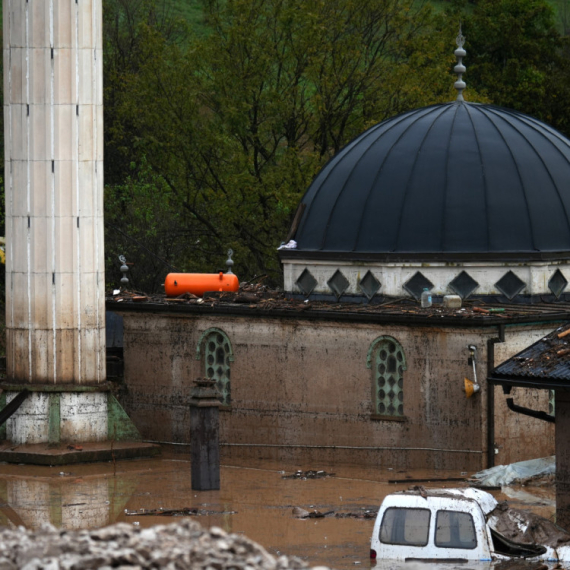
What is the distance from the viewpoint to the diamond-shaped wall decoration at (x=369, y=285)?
26.5 meters

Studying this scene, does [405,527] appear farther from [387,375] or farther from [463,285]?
[463,285]

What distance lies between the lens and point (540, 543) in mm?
17062

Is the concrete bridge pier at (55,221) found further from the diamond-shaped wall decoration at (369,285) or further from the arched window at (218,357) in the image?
the diamond-shaped wall decoration at (369,285)

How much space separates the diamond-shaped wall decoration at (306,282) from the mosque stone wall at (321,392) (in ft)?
5.00

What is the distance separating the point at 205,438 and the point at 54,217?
21.2 feet

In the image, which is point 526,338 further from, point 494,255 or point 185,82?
point 185,82

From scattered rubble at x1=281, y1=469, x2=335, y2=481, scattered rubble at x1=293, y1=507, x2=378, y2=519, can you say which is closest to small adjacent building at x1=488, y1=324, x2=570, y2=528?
scattered rubble at x1=293, y1=507, x2=378, y2=519

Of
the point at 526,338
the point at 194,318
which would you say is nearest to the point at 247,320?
the point at 194,318

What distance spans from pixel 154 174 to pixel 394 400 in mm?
23936

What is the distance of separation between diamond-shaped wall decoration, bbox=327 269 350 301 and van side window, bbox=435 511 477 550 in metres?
11.2

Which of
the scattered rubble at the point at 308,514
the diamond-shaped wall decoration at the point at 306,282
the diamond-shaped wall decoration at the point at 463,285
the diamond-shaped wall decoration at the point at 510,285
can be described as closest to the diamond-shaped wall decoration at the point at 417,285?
the diamond-shaped wall decoration at the point at 463,285

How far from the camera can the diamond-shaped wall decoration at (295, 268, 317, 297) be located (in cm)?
2761

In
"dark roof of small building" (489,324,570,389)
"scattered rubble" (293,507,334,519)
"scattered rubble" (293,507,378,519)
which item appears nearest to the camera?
"dark roof of small building" (489,324,570,389)

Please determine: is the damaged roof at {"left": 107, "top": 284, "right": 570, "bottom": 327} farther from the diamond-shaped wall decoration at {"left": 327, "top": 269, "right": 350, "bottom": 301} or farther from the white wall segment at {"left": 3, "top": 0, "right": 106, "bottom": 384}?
the white wall segment at {"left": 3, "top": 0, "right": 106, "bottom": 384}
